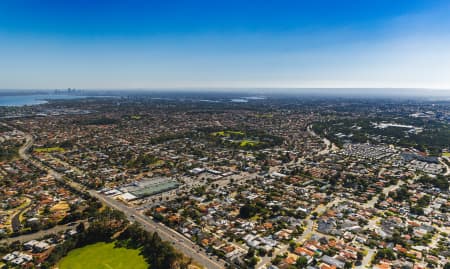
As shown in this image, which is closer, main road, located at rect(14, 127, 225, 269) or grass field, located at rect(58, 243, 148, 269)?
grass field, located at rect(58, 243, 148, 269)

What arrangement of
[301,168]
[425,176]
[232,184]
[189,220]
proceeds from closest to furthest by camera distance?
1. [189,220]
2. [232,184]
3. [425,176]
4. [301,168]

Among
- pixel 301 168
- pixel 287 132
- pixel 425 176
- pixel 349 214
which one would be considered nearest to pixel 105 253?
pixel 349 214

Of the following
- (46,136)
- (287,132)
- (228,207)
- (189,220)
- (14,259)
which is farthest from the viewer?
(287,132)

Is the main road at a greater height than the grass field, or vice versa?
the main road

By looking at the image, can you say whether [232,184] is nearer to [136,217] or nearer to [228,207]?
[228,207]

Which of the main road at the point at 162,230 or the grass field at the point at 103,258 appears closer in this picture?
the grass field at the point at 103,258

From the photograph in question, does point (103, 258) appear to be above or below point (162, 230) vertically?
below

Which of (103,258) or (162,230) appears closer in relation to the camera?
(103,258)

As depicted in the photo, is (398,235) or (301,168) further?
(301,168)
